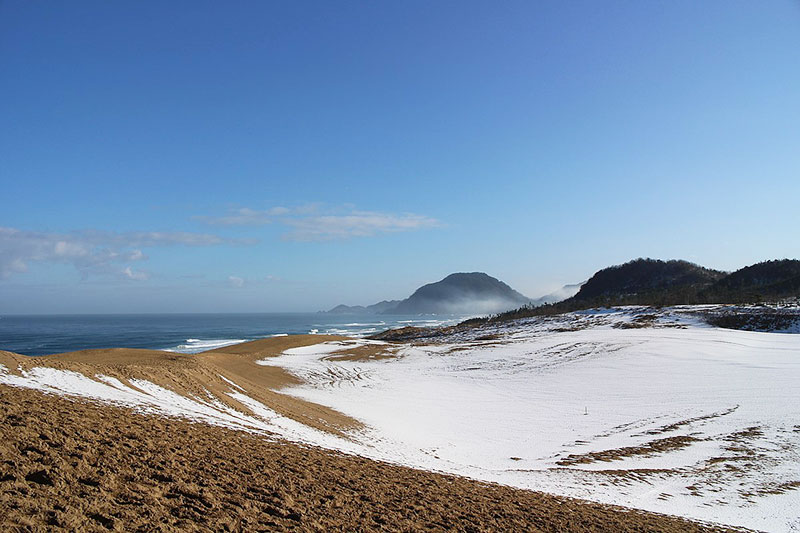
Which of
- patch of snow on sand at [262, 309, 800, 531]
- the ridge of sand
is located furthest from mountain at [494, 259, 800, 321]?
the ridge of sand

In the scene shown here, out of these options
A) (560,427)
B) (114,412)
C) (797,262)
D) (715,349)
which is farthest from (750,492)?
(797,262)

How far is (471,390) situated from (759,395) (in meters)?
12.6

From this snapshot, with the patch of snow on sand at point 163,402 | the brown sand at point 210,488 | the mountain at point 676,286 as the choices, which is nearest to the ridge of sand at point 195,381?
the patch of snow on sand at point 163,402

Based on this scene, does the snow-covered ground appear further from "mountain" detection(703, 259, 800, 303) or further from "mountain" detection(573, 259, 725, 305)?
"mountain" detection(573, 259, 725, 305)

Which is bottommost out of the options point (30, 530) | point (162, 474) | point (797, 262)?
point (162, 474)

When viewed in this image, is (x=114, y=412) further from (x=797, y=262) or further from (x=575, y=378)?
(x=797, y=262)

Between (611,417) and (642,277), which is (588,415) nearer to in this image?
(611,417)

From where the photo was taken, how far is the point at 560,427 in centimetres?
1611

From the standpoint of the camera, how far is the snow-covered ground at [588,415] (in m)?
9.80

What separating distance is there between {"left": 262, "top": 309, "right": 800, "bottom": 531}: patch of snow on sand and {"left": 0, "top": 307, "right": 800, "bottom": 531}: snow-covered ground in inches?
2.4

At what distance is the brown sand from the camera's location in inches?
181

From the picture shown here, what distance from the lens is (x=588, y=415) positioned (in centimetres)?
1761

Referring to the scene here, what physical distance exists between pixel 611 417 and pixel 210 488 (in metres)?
16.1

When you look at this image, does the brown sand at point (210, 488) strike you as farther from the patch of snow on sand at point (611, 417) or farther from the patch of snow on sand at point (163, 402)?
the patch of snow on sand at point (611, 417)
